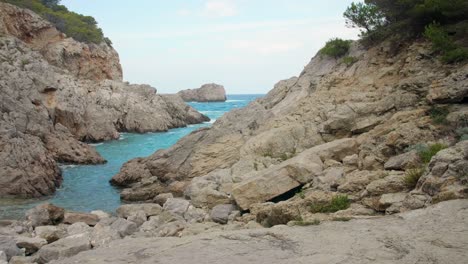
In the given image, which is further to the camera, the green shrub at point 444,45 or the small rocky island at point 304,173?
the green shrub at point 444,45

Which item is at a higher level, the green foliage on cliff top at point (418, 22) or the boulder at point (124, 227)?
the green foliage on cliff top at point (418, 22)

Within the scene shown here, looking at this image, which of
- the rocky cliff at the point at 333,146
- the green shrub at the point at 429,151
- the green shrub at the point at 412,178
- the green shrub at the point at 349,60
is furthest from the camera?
the green shrub at the point at 349,60

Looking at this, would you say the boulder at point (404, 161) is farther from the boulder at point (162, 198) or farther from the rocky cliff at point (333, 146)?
the boulder at point (162, 198)

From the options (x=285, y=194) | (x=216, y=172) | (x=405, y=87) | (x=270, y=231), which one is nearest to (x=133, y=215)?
(x=216, y=172)

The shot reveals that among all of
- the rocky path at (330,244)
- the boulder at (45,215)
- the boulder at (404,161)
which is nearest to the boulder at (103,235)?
the boulder at (45,215)

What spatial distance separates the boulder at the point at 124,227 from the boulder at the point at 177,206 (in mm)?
2196

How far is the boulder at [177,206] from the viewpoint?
15.3 meters

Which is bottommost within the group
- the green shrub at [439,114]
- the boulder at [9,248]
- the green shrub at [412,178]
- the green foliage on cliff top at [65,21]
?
the boulder at [9,248]

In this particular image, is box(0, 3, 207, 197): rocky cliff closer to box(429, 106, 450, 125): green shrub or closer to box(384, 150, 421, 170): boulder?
box(384, 150, 421, 170): boulder

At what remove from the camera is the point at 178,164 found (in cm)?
2158

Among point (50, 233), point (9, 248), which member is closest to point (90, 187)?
point (50, 233)

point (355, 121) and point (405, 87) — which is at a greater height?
point (405, 87)

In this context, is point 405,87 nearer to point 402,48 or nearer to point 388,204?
point 402,48

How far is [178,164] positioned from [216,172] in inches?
164
